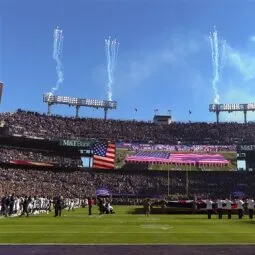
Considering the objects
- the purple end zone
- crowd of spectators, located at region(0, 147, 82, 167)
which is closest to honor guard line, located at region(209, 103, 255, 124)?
crowd of spectators, located at region(0, 147, 82, 167)

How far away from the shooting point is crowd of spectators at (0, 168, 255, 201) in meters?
82.1

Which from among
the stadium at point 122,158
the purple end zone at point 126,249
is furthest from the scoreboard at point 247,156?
the purple end zone at point 126,249

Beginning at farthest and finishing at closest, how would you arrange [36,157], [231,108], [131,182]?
[231,108] < [36,157] < [131,182]

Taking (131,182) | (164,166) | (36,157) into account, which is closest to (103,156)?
(131,182)

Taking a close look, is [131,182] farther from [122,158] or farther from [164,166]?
[164,166]

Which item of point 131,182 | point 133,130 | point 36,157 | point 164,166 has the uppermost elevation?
point 133,130

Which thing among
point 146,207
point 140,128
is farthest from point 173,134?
point 146,207

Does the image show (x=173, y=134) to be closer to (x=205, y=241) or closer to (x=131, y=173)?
(x=131, y=173)

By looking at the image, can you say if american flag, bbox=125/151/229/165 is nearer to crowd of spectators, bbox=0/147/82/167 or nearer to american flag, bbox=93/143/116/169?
american flag, bbox=93/143/116/169

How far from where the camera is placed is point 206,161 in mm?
91750

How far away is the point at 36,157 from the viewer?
296 feet

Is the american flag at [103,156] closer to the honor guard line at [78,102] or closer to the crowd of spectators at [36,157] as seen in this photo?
the crowd of spectators at [36,157]

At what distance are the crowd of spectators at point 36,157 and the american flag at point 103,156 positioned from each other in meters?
4.37

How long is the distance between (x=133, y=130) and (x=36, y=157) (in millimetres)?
22391
